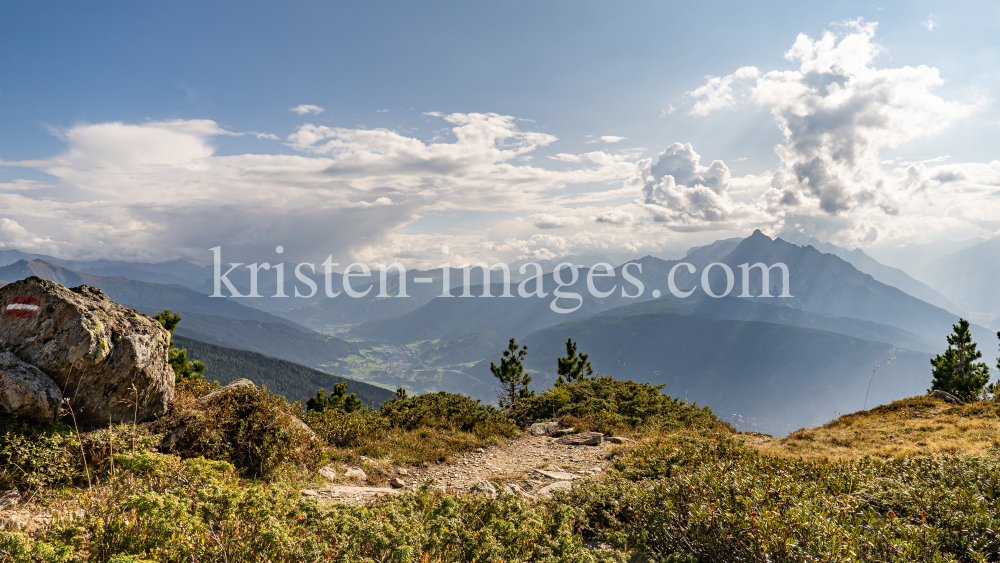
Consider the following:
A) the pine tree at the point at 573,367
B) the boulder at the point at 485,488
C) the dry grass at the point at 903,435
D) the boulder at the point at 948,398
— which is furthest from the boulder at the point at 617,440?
the pine tree at the point at 573,367

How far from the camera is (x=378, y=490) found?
30.0 feet

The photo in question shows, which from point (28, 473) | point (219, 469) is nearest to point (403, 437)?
point (219, 469)

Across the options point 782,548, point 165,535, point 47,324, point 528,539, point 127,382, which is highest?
point 47,324

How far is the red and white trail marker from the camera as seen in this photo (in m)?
7.27

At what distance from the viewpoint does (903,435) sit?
13750 millimetres

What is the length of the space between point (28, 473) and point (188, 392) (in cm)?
365

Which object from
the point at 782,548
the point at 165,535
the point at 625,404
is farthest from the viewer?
the point at 625,404

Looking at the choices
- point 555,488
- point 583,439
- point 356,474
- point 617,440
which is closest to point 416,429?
point 356,474

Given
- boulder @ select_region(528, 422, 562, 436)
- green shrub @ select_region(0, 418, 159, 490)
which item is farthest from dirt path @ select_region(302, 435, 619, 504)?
green shrub @ select_region(0, 418, 159, 490)

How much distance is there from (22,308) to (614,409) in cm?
1963

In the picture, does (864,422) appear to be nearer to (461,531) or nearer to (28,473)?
(461,531)

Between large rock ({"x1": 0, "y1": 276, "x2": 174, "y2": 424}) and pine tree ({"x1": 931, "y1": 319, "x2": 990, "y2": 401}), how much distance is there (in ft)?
111

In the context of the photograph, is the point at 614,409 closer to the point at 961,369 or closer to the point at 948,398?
the point at 948,398

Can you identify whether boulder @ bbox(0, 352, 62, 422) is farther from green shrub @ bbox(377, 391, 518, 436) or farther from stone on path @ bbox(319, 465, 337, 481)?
green shrub @ bbox(377, 391, 518, 436)
